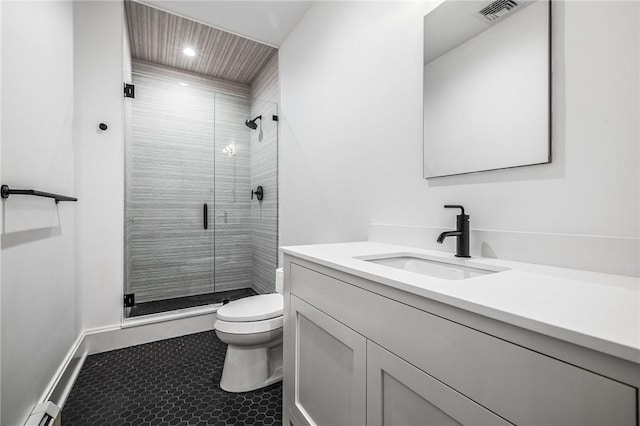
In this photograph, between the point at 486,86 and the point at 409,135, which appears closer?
the point at 486,86

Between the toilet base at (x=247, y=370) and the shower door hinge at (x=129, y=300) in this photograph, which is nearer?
the toilet base at (x=247, y=370)

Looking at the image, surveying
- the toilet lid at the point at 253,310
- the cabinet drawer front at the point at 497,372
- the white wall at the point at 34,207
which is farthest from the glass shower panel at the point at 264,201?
the cabinet drawer front at the point at 497,372

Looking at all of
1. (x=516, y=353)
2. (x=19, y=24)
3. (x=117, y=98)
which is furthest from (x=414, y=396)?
(x=117, y=98)

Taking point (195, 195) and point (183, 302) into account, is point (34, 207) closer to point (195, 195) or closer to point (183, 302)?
point (195, 195)

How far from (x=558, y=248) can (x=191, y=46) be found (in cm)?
319

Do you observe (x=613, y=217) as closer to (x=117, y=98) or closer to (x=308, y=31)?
(x=308, y=31)

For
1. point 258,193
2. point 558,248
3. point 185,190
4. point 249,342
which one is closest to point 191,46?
point 185,190

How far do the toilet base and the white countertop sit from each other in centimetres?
106

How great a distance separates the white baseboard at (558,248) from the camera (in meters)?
0.74

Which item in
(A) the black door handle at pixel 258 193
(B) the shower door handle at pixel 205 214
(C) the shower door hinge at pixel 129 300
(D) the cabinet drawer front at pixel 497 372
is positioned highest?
(A) the black door handle at pixel 258 193

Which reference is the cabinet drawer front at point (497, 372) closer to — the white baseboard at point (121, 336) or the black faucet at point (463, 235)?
the black faucet at point (463, 235)

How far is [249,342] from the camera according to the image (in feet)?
5.15

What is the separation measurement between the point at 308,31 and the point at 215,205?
1.71 meters

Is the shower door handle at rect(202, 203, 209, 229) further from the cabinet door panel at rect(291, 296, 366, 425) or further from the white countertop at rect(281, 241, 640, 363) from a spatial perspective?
the white countertop at rect(281, 241, 640, 363)
